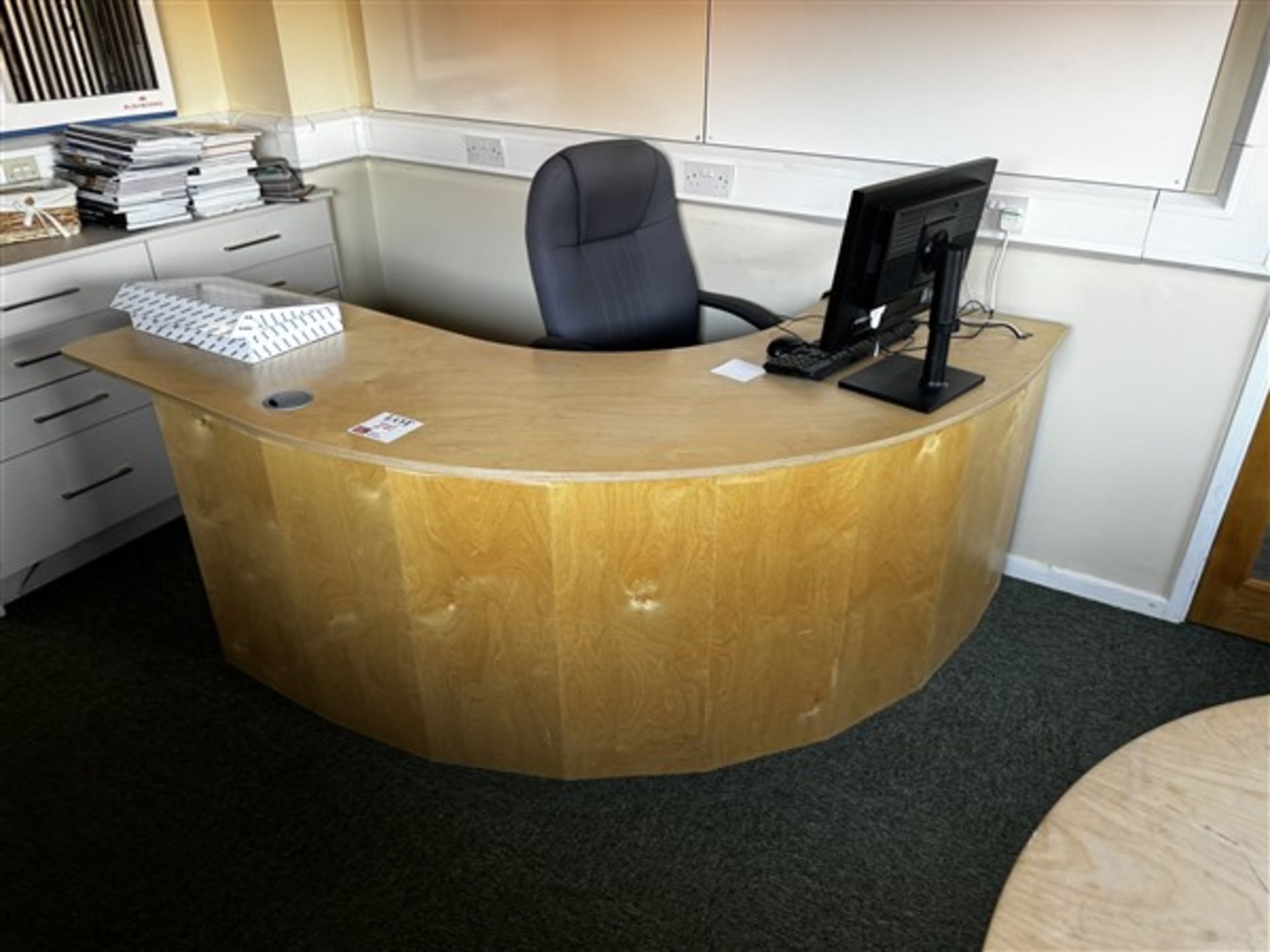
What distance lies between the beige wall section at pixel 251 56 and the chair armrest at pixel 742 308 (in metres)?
1.61

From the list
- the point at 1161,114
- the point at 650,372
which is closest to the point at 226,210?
the point at 650,372

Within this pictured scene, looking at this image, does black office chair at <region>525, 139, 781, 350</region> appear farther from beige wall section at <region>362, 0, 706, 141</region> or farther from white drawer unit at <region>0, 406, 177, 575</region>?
white drawer unit at <region>0, 406, 177, 575</region>

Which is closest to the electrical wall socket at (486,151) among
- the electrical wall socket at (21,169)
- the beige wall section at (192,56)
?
the beige wall section at (192,56)

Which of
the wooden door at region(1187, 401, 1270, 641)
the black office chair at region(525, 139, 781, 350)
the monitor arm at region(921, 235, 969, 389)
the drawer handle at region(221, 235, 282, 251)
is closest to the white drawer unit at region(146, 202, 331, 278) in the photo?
the drawer handle at region(221, 235, 282, 251)

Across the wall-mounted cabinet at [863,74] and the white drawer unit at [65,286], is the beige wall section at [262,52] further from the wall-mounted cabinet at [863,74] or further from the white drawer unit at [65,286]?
the white drawer unit at [65,286]

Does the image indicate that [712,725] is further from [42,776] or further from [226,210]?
[226,210]

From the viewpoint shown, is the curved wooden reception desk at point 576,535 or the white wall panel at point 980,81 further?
the white wall panel at point 980,81

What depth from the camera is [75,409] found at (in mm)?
2471

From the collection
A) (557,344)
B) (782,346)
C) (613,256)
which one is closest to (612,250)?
(613,256)

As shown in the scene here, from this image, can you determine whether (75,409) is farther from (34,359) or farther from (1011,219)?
(1011,219)

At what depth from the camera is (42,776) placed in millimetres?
1974

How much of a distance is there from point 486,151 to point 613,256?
905 mm

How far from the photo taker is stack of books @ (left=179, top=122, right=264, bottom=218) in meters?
2.76

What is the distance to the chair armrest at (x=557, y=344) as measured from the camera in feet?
7.38
